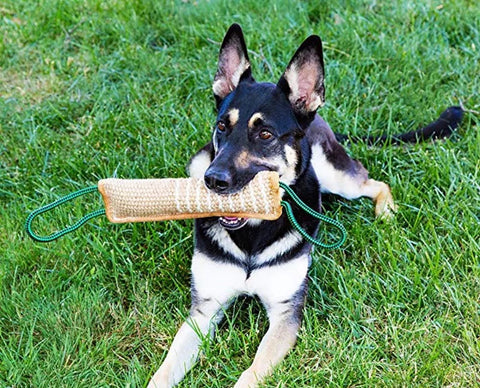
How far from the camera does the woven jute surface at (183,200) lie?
292 cm

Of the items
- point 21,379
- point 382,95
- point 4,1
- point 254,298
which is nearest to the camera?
point 21,379

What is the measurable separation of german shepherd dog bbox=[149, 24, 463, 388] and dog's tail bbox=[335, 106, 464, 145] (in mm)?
1125

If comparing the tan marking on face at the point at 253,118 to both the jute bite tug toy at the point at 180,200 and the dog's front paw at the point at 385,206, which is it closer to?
the jute bite tug toy at the point at 180,200

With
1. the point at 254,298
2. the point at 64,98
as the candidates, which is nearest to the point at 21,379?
the point at 254,298

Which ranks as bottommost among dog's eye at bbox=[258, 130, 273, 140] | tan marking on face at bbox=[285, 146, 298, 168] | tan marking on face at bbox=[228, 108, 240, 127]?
tan marking on face at bbox=[285, 146, 298, 168]

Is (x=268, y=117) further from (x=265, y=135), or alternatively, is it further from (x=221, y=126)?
(x=221, y=126)

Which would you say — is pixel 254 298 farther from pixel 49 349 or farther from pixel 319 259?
pixel 49 349

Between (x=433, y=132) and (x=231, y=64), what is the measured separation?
163 cm

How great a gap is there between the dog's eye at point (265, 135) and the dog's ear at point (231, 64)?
18.4 inches

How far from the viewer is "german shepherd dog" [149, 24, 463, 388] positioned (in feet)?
10.1

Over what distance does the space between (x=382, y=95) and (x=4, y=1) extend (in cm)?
372

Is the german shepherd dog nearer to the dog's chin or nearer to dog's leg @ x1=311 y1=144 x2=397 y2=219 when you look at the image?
the dog's chin

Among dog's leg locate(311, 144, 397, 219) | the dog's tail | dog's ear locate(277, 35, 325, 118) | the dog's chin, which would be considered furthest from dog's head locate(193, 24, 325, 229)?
the dog's tail

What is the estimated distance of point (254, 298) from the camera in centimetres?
347
